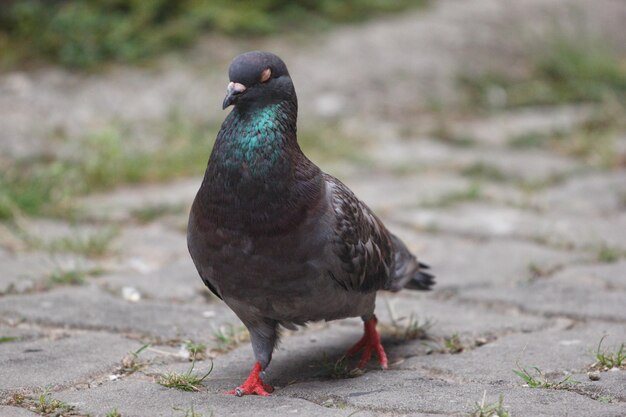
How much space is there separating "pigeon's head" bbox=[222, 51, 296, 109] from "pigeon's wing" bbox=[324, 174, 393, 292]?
0.38 metres

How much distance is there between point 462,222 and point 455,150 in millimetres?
1623

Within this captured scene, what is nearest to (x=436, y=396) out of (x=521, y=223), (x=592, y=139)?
(x=521, y=223)

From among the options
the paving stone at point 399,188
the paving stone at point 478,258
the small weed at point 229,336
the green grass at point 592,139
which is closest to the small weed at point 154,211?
the paving stone at point 399,188

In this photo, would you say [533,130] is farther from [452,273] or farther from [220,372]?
[220,372]

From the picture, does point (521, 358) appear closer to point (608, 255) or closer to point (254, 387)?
point (254, 387)

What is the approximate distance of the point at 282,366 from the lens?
11.8 ft

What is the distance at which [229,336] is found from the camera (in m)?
3.82

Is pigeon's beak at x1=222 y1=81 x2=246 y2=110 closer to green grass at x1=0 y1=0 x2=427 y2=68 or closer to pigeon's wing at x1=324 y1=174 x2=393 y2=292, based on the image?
pigeon's wing at x1=324 y1=174 x2=393 y2=292

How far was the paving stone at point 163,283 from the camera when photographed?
4.36 meters

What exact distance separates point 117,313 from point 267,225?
1.14 meters

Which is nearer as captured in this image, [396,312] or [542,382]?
[542,382]

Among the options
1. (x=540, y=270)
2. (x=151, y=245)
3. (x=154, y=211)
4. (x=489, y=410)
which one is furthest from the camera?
(x=154, y=211)

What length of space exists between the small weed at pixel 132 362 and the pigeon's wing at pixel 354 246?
2.41ft

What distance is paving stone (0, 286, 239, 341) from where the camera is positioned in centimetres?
384
